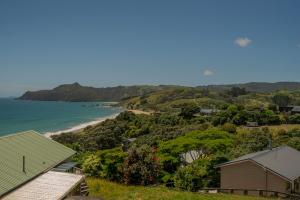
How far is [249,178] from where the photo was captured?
29.8 metres

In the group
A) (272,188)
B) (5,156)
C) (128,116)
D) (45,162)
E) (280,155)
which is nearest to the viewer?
(5,156)

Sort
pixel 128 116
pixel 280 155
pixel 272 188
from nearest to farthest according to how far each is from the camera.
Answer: pixel 272 188
pixel 280 155
pixel 128 116

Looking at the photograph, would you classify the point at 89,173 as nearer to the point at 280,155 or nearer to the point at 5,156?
the point at 5,156

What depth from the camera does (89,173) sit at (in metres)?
32.7

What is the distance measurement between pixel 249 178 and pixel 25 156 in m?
17.4

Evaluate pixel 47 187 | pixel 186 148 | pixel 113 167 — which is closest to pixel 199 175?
pixel 113 167

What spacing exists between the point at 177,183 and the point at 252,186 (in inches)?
234

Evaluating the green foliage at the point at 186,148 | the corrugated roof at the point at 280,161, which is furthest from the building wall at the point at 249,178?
the green foliage at the point at 186,148

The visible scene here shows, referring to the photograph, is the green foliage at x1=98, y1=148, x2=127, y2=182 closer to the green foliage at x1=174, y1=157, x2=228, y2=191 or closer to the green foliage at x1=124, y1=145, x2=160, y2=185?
the green foliage at x1=124, y1=145, x2=160, y2=185

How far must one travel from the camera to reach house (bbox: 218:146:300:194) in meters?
27.8

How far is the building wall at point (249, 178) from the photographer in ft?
92.0

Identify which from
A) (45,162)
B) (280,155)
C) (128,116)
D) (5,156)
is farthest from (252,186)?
(128,116)

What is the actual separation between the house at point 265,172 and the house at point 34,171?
13149mm

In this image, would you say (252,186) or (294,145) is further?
(294,145)
